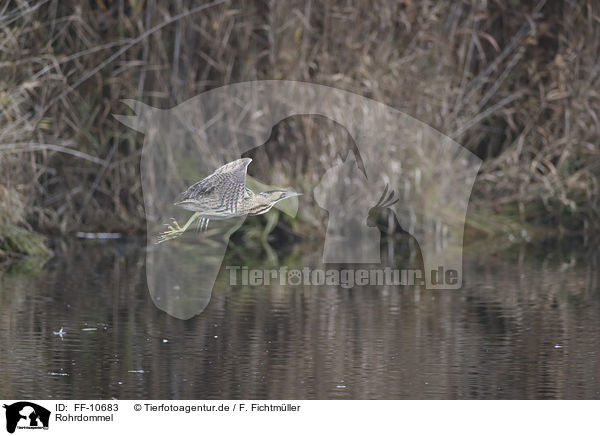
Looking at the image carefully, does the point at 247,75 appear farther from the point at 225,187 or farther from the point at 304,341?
the point at 225,187

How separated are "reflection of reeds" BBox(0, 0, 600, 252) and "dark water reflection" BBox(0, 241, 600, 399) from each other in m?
3.15

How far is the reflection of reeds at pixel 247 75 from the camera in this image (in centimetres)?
1175

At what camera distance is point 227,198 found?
511 cm

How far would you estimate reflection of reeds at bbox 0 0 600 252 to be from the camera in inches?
463

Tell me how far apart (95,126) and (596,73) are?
5.47m
